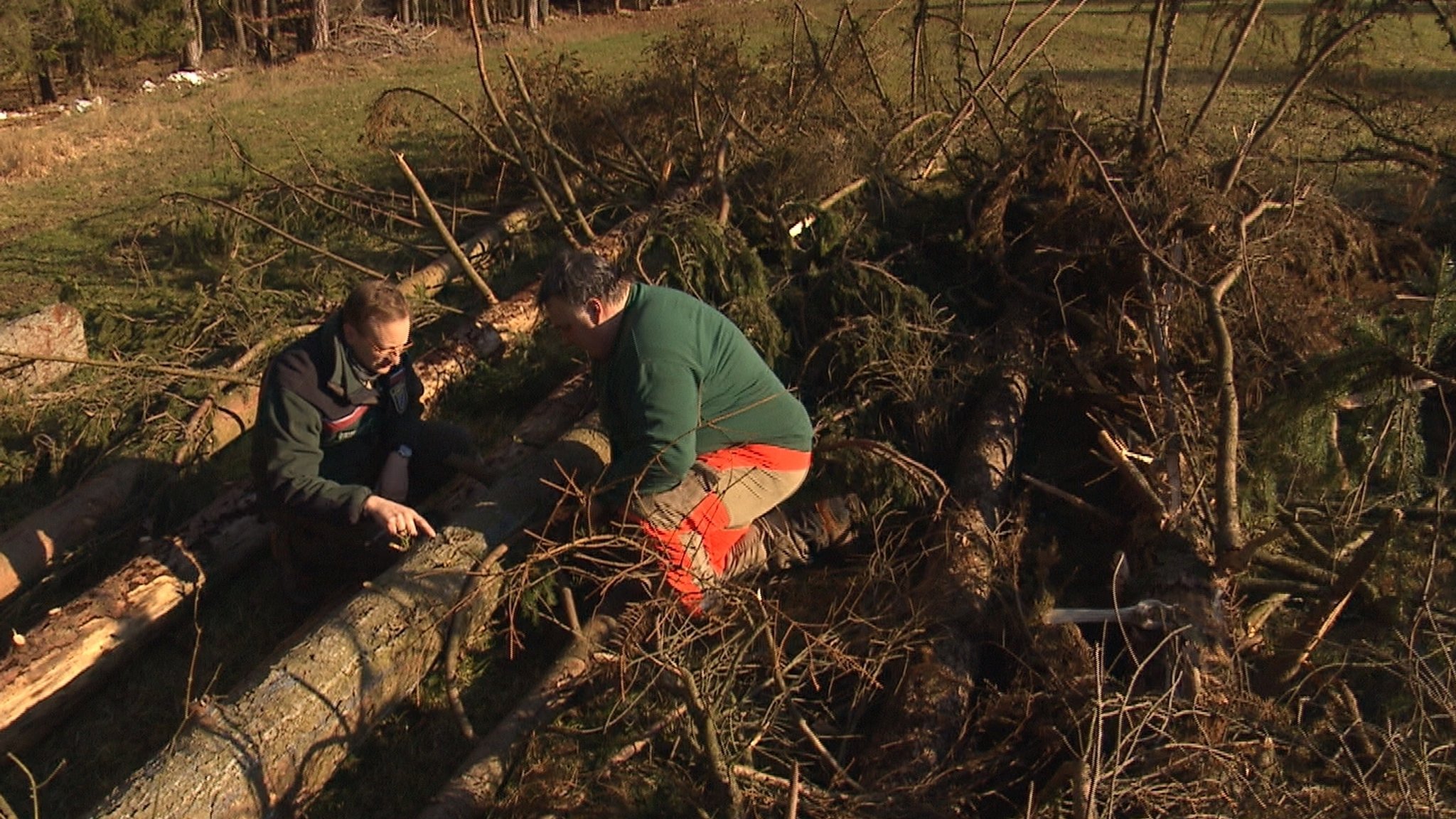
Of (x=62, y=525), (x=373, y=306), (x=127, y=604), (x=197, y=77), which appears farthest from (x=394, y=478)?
(x=197, y=77)

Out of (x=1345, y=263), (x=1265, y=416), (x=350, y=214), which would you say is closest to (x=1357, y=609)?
(x=1265, y=416)

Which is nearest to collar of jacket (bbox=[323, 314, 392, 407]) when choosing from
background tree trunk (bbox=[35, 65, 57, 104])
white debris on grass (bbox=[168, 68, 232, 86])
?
white debris on grass (bbox=[168, 68, 232, 86])

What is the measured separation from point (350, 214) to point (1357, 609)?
6132 millimetres

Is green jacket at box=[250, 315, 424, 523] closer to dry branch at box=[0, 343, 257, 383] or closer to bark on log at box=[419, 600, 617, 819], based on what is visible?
bark on log at box=[419, 600, 617, 819]

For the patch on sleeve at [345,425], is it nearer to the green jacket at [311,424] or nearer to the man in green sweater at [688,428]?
the green jacket at [311,424]

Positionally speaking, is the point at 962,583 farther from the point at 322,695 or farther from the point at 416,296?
the point at 416,296

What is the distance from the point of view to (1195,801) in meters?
2.62

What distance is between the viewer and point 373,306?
11.4ft

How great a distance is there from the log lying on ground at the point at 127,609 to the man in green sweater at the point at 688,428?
0.80 metres

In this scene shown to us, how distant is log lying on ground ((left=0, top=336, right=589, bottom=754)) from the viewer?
3414 millimetres

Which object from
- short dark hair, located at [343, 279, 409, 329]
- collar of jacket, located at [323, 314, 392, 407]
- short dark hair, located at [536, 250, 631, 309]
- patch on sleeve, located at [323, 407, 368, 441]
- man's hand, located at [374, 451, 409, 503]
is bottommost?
man's hand, located at [374, 451, 409, 503]

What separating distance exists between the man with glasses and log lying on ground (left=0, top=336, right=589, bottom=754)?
0.77 feet

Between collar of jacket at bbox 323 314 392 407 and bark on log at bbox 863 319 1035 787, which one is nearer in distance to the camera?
bark on log at bbox 863 319 1035 787

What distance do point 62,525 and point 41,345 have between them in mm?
1665
